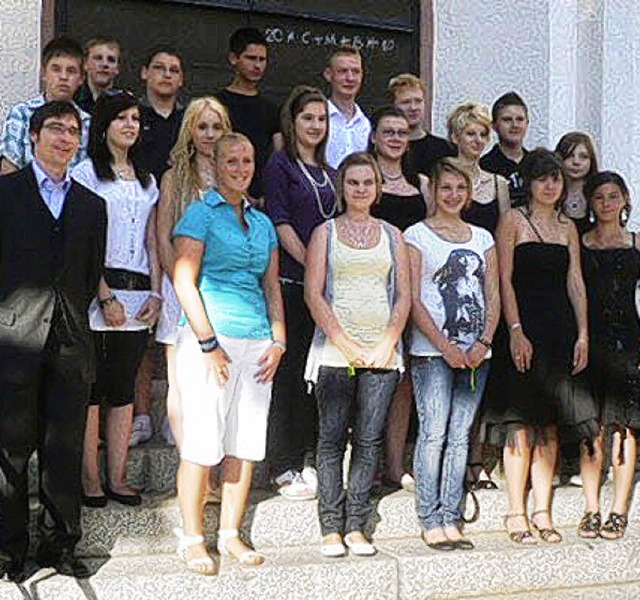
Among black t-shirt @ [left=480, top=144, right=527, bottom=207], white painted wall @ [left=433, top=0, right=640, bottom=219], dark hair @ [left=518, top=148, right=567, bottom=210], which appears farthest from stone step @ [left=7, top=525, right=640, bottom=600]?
white painted wall @ [left=433, top=0, right=640, bottom=219]

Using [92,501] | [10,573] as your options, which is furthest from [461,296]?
[10,573]

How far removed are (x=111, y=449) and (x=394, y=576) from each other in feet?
4.30

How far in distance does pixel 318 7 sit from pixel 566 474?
137 inches

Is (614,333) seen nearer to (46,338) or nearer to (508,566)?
(508,566)

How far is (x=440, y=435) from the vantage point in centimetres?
501

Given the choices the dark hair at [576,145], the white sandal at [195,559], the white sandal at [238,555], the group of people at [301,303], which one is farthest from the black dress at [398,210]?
the white sandal at [195,559]

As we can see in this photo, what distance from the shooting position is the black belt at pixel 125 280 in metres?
4.71

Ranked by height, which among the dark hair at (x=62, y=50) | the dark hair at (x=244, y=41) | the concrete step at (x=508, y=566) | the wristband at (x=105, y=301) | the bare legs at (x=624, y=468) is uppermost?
the dark hair at (x=244, y=41)

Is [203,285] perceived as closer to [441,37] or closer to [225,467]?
[225,467]

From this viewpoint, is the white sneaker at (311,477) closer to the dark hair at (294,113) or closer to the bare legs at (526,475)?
the bare legs at (526,475)

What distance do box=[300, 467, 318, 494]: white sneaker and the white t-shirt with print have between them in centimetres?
71

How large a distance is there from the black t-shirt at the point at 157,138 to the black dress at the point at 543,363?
169 cm

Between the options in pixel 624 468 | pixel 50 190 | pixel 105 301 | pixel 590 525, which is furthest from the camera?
pixel 624 468

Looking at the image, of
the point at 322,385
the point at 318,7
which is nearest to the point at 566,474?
the point at 322,385
